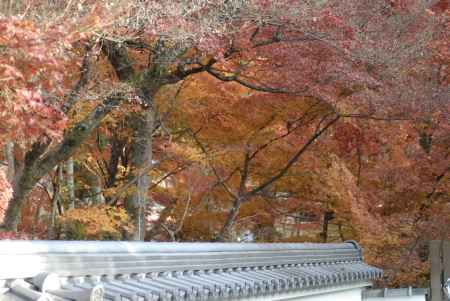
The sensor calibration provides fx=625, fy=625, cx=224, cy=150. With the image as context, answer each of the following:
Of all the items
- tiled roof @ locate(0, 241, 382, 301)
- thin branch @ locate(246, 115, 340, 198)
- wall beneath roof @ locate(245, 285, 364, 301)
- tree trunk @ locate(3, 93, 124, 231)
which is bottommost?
wall beneath roof @ locate(245, 285, 364, 301)

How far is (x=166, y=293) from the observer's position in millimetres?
5078

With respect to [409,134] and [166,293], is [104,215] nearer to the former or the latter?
[166,293]

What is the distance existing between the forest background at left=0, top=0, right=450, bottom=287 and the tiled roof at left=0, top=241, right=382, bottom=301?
82.2 inches

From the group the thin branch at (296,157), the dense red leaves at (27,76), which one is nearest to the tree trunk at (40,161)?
the dense red leaves at (27,76)

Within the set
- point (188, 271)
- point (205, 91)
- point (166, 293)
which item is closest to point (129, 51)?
point (205, 91)

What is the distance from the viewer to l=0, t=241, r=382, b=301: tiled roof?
3875mm

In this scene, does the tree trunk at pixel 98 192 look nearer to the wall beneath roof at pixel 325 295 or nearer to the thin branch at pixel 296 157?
the thin branch at pixel 296 157

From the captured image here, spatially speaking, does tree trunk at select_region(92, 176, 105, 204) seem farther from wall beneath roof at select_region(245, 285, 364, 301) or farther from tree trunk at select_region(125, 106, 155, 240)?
wall beneath roof at select_region(245, 285, 364, 301)

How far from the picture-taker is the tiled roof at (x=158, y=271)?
388cm

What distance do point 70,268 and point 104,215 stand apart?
24.7 ft

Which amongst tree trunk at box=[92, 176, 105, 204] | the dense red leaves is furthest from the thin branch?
the dense red leaves

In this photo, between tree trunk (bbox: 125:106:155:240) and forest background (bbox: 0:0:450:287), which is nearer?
forest background (bbox: 0:0:450:287)

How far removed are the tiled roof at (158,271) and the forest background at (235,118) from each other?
2087mm

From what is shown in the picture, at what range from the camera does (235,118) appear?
1518cm
